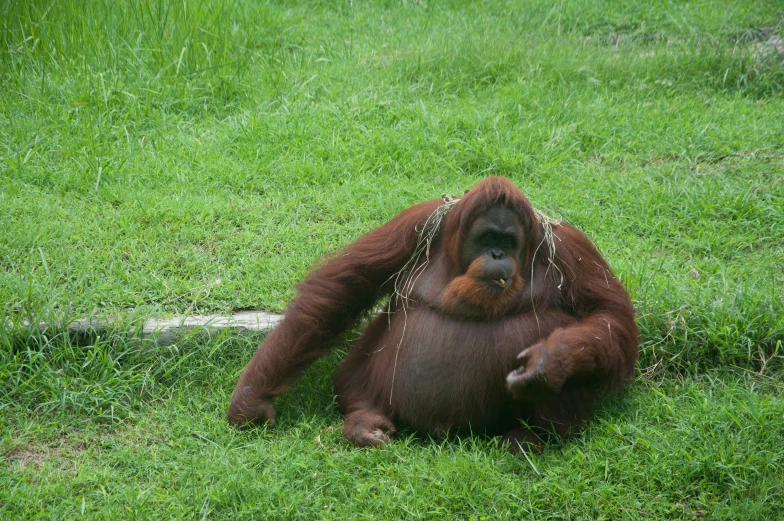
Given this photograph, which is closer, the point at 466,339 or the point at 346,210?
the point at 466,339

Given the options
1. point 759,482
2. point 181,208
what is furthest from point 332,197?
point 759,482

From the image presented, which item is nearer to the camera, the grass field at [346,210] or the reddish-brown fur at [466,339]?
the grass field at [346,210]

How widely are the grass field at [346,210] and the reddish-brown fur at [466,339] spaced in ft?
0.39

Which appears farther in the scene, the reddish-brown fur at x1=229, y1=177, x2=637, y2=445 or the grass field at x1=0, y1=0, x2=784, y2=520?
the reddish-brown fur at x1=229, y1=177, x2=637, y2=445

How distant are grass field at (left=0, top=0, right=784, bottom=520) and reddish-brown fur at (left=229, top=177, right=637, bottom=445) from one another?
0.12 m

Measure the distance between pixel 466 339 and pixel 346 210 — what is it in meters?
1.67

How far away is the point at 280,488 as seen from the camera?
3.03m

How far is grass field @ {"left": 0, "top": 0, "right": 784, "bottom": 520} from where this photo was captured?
3.02 meters

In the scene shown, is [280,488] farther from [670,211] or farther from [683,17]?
[683,17]

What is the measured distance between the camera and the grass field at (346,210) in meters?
3.02

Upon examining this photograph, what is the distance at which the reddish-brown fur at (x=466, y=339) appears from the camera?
3.15 m

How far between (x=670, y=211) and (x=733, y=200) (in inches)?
13.3

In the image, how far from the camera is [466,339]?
129 inches

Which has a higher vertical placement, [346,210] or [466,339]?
[466,339]
